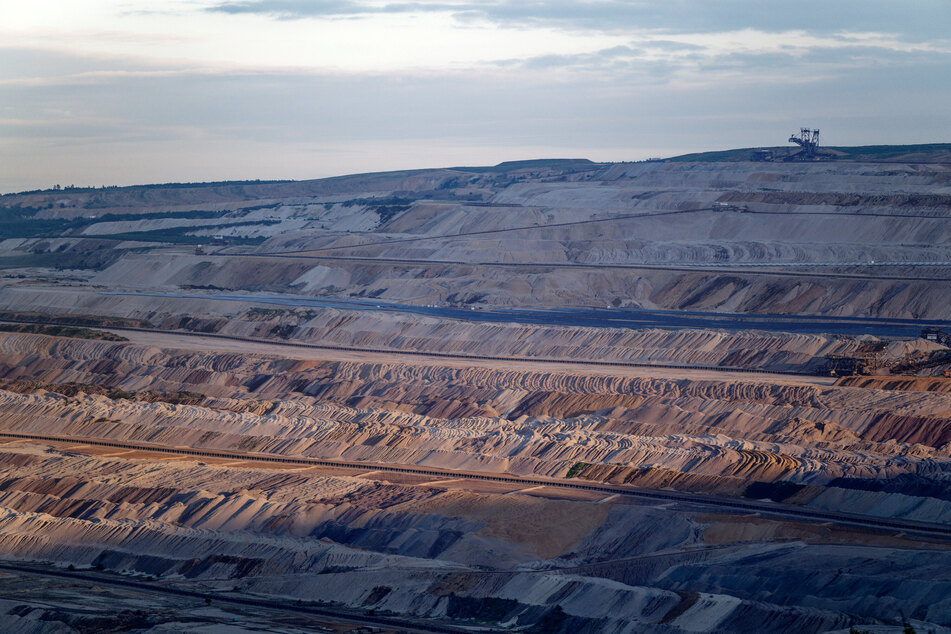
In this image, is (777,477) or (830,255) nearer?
(777,477)

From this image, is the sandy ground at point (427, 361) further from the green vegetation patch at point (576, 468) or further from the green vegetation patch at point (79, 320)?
the green vegetation patch at point (576, 468)

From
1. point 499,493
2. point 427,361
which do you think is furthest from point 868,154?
point 499,493

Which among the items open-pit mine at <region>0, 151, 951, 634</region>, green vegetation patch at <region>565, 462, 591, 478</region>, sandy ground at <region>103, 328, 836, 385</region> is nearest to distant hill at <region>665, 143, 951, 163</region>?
open-pit mine at <region>0, 151, 951, 634</region>

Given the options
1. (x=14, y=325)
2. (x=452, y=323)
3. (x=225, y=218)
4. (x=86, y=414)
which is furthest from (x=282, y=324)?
(x=225, y=218)

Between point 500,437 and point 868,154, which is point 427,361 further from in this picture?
point 868,154

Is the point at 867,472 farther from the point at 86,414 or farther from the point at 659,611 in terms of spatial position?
the point at 86,414

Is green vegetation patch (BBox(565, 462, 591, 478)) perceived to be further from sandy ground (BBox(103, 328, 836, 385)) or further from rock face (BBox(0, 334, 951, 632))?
sandy ground (BBox(103, 328, 836, 385))
